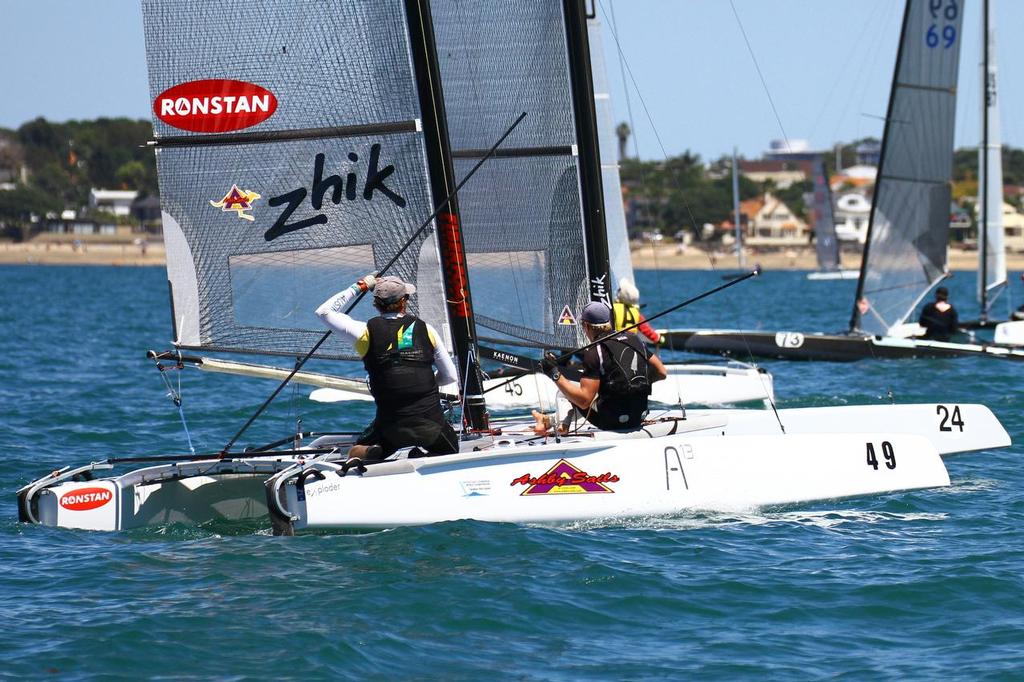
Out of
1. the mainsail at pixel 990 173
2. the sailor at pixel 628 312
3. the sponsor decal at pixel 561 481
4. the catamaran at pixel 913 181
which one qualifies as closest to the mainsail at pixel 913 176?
the catamaran at pixel 913 181

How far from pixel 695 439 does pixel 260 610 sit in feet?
8.95

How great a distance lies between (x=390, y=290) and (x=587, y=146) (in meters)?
2.48

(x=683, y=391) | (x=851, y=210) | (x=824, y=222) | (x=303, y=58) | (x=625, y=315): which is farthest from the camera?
(x=851, y=210)

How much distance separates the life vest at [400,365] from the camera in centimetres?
741

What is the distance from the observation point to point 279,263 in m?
8.30

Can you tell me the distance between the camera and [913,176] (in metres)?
19.2

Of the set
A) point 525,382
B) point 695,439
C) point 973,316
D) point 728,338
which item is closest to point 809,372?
point 728,338

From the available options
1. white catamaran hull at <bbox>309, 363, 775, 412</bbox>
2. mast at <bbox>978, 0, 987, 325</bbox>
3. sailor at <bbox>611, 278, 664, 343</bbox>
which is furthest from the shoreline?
sailor at <bbox>611, 278, 664, 343</bbox>

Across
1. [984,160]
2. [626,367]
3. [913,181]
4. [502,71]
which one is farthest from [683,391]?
[984,160]

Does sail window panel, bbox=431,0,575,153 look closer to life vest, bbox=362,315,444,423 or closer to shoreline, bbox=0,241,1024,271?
life vest, bbox=362,315,444,423

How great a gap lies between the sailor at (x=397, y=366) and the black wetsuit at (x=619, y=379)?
96cm

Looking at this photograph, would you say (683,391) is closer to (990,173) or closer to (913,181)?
(913,181)

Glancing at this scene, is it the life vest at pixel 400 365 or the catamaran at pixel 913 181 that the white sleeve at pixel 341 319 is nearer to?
the life vest at pixel 400 365

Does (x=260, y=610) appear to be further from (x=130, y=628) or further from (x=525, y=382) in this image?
(x=525, y=382)
